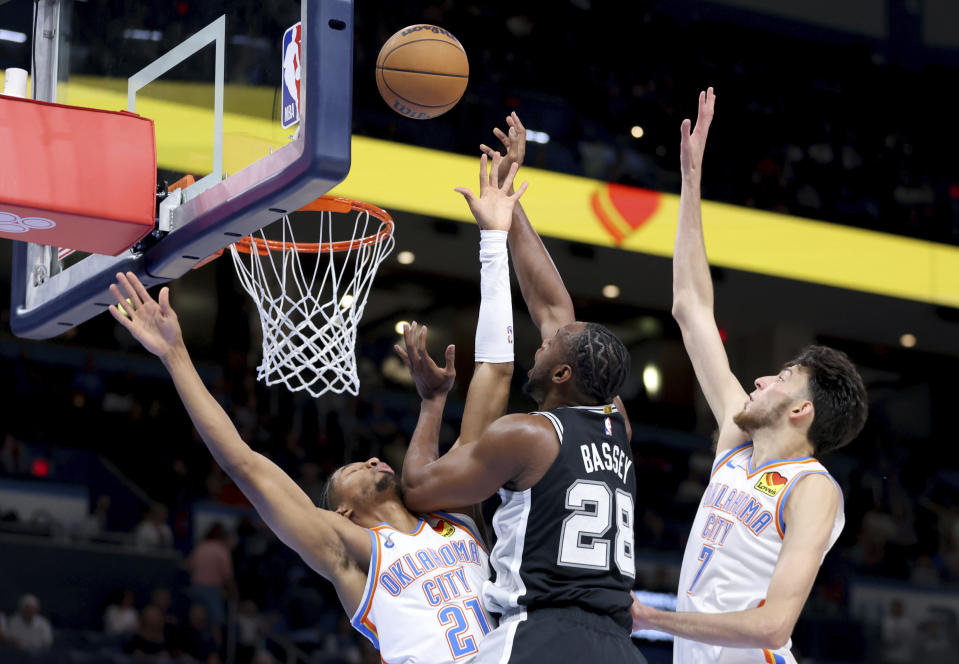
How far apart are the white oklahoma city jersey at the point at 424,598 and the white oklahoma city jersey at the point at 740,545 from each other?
68cm

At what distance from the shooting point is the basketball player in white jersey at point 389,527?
3.55 metres

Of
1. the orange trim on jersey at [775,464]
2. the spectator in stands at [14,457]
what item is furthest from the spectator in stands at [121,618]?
the orange trim on jersey at [775,464]

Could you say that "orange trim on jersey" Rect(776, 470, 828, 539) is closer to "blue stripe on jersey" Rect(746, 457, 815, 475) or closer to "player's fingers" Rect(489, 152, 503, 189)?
"blue stripe on jersey" Rect(746, 457, 815, 475)

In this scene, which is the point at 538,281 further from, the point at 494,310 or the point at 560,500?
the point at 560,500

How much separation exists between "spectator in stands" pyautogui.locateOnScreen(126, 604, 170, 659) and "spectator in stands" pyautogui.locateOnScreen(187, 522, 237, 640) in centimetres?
47

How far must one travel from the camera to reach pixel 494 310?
364 cm

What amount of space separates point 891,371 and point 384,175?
9.59 metres

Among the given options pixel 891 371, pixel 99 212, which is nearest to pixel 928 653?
pixel 891 371

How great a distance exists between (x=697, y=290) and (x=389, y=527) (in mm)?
1434

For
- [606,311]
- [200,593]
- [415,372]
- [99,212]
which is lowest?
[200,593]

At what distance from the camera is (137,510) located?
10656 millimetres

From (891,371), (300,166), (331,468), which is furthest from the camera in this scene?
(891,371)

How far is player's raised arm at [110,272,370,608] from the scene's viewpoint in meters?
3.51

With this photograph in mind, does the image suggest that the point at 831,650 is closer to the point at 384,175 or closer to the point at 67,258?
the point at 384,175
